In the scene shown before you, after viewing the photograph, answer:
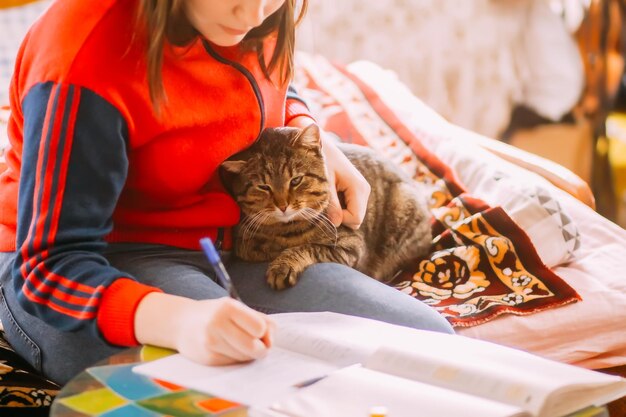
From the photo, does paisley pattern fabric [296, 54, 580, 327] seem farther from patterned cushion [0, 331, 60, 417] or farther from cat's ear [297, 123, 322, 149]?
patterned cushion [0, 331, 60, 417]

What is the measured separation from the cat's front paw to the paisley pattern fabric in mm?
365

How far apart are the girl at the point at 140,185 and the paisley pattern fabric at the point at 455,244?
13.9 inches

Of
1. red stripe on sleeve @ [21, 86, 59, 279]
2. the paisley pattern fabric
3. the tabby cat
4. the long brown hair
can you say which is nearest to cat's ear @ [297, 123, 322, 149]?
the tabby cat

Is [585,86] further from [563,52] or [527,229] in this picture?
[527,229]

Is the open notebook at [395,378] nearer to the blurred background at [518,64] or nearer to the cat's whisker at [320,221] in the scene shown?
the cat's whisker at [320,221]

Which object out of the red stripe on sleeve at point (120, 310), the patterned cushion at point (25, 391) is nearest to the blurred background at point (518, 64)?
the patterned cushion at point (25, 391)

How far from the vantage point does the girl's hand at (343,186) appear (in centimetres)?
154

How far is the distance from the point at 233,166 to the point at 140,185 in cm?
23

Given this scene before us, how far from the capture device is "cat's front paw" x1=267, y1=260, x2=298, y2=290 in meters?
1.37

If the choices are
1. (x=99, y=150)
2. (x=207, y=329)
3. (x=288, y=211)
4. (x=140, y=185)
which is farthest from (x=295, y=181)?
(x=207, y=329)

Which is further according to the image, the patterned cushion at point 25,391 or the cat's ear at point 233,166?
the cat's ear at point 233,166

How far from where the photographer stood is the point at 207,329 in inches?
37.0

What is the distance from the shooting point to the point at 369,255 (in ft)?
5.97

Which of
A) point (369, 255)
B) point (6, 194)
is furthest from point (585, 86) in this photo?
point (6, 194)
